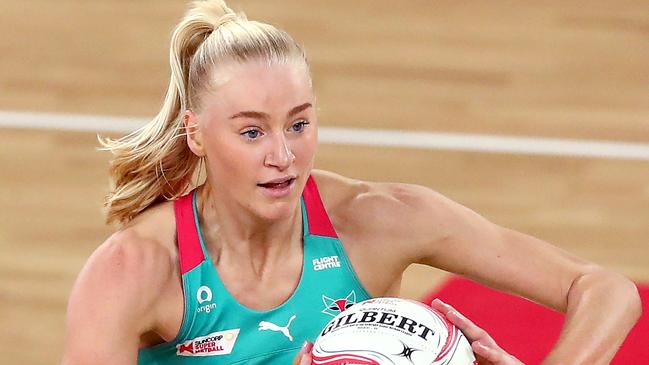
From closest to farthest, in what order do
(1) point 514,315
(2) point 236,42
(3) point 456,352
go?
(3) point 456,352
(2) point 236,42
(1) point 514,315

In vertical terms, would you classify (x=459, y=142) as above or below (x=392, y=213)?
below

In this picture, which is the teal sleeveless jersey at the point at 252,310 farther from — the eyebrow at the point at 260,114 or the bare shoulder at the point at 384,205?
the eyebrow at the point at 260,114

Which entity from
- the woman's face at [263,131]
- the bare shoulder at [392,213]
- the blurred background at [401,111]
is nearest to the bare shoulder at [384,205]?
the bare shoulder at [392,213]

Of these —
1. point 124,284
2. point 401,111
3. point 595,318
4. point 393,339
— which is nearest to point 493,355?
point 393,339

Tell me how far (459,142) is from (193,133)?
2.75 metres

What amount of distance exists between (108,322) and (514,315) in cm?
164

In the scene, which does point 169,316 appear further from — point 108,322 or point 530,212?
point 530,212

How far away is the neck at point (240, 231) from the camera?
2939 millimetres

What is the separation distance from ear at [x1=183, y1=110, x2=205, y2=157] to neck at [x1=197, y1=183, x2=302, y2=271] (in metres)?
0.11

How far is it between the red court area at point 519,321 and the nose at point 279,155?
4.26ft

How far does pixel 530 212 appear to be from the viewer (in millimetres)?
5082

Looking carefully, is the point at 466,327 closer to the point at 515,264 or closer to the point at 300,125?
the point at 515,264

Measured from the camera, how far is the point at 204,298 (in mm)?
2885

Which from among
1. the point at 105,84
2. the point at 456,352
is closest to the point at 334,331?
the point at 456,352
